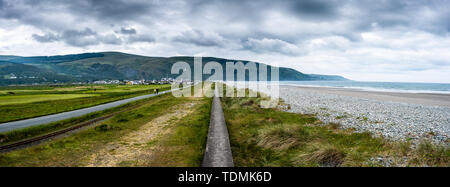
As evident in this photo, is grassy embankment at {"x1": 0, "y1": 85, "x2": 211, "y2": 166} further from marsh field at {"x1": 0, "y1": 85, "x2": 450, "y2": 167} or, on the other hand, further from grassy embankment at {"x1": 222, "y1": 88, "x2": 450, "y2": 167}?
grassy embankment at {"x1": 222, "y1": 88, "x2": 450, "y2": 167}

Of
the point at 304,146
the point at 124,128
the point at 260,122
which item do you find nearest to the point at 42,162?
the point at 124,128

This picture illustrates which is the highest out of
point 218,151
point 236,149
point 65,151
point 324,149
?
point 324,149

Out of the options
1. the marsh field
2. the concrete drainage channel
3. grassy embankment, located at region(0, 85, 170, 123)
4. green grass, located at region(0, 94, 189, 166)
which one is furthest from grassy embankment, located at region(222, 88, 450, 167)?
grassy embankment, located at region(0, 85, 170, 123)

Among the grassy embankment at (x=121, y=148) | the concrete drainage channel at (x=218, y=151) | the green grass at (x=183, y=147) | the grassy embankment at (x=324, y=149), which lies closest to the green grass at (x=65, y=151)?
the grassy embankment at (x=121, y=148)

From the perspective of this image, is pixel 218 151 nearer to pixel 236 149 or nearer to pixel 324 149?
pixel 236 149

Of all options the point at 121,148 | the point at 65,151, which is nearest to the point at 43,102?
the point at 65,151

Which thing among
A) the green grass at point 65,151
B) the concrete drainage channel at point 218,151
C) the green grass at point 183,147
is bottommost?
the green grass at point 65,151

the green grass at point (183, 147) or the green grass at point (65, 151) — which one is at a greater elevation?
the green grass at point (183, 147)

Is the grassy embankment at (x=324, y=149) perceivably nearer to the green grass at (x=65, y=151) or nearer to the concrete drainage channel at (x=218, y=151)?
the concrete drainage channel at (x=218, y=151)

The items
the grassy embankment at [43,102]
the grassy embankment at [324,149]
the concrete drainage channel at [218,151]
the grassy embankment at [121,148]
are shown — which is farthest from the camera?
the grassy embankment at [43,102]
